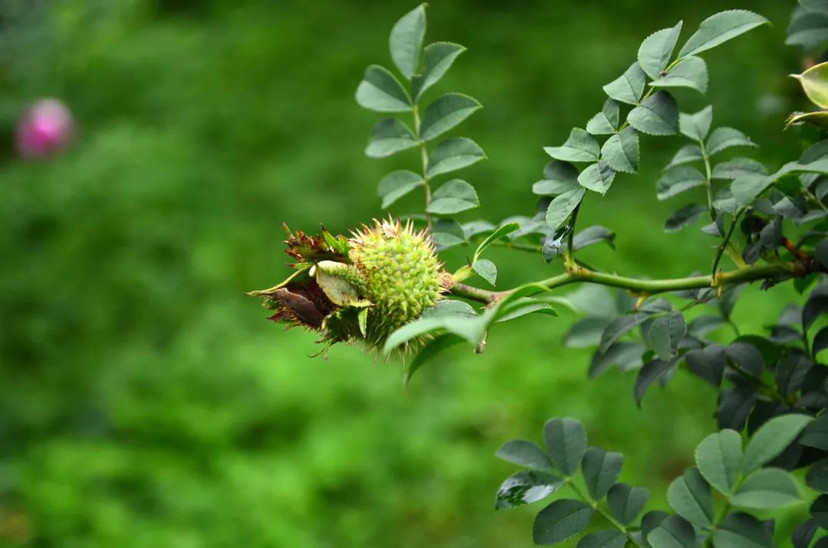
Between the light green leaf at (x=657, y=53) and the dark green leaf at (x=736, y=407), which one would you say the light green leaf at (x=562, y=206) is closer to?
the light green leaf at (x=657, y=53)

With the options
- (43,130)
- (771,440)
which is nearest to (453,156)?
(771,440)

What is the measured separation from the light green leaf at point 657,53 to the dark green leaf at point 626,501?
0.89 feet

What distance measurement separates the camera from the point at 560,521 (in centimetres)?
61

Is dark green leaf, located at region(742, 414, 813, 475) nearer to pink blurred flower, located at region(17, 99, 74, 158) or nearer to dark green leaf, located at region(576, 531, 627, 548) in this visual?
dark green leaf, located at region(576, 531, 627, 548)

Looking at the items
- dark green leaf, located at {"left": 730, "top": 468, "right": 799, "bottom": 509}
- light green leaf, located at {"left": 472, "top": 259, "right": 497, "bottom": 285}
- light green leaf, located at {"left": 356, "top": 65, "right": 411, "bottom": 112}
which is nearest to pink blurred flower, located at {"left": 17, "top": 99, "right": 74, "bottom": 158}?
light green leaf, located at {"left": 356, "top": 65, "right": 411, "bottom": 112}

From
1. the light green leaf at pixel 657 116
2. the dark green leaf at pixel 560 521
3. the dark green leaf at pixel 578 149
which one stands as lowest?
the dark green leaf at pixel 560 521

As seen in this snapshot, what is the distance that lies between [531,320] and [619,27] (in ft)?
6.20

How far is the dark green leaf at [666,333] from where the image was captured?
2.01 ft

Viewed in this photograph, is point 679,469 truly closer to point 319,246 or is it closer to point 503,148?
point 503,148

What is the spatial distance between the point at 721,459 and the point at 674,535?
0.06 m

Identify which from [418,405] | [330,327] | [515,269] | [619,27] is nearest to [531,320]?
[515,269]

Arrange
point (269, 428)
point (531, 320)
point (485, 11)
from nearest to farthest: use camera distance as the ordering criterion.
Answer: point (269, 428), point (531, 320), point (485, 11)

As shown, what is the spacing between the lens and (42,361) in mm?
Result: 2730

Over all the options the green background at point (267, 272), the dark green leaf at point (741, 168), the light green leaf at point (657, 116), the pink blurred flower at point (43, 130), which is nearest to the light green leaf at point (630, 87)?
the light green leaf at point (657, 116)
